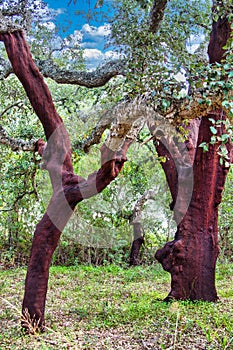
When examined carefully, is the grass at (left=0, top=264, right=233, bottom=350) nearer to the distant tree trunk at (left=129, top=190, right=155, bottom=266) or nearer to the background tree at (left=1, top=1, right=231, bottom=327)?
the background tree at (left=1, top=1, right=231, bottom=327)

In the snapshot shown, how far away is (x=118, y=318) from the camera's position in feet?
14.7

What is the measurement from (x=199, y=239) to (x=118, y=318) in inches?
65.1

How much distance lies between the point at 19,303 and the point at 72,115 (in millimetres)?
4087

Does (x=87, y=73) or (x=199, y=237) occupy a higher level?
(x=87, y=73)

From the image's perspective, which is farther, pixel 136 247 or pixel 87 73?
pixel 136 247

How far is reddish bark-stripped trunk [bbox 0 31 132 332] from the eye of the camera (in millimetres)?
3943

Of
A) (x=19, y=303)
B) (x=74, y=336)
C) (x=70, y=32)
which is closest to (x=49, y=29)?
(x=70, y=32)

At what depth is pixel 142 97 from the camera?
3.79 meters

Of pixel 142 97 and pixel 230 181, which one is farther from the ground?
pixel 230 181

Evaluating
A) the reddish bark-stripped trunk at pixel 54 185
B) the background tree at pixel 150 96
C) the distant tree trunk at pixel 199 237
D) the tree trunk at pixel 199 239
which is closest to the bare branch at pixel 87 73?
the background tree at pixel 150 96

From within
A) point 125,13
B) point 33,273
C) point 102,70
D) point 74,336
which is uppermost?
point 125,13

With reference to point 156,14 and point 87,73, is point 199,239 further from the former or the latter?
point 156,14

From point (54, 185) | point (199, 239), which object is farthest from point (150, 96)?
point (199, 239)

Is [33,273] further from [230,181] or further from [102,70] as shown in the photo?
[230,181]
